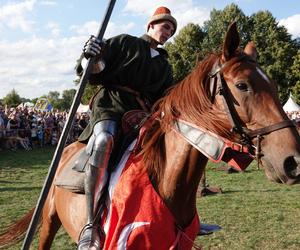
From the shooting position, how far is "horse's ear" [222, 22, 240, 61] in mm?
2367

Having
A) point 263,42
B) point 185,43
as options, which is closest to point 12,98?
point 185,43

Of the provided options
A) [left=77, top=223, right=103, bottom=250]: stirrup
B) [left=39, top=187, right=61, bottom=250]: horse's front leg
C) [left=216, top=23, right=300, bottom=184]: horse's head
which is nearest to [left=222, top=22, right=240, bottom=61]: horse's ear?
[left=216, top=23, right=300, bottom=184]: horse's head

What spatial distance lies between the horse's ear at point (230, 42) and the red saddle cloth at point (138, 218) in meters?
1.04

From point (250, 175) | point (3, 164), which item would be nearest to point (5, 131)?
point (3, 164)

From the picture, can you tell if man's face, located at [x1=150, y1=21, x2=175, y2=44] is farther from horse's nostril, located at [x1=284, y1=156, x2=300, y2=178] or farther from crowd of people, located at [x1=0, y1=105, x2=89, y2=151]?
crowd of people, located at [x1=0, y1=105, x2=89, y2=151]

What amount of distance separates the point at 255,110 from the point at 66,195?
2.23 m

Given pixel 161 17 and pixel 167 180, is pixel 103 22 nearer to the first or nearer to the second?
pixel 161 17

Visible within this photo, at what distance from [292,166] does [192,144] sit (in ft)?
2.38

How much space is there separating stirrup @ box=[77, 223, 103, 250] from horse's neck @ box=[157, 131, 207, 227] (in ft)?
1.92

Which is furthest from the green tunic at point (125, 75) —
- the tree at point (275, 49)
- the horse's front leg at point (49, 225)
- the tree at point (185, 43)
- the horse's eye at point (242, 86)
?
the tree at point (275, 49)

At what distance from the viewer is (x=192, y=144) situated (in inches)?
105

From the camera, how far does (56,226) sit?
4.41m

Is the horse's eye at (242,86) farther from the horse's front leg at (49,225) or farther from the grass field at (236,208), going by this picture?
the grass field at (236,208)

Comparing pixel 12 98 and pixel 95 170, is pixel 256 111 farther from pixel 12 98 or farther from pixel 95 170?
pixel 12 98
